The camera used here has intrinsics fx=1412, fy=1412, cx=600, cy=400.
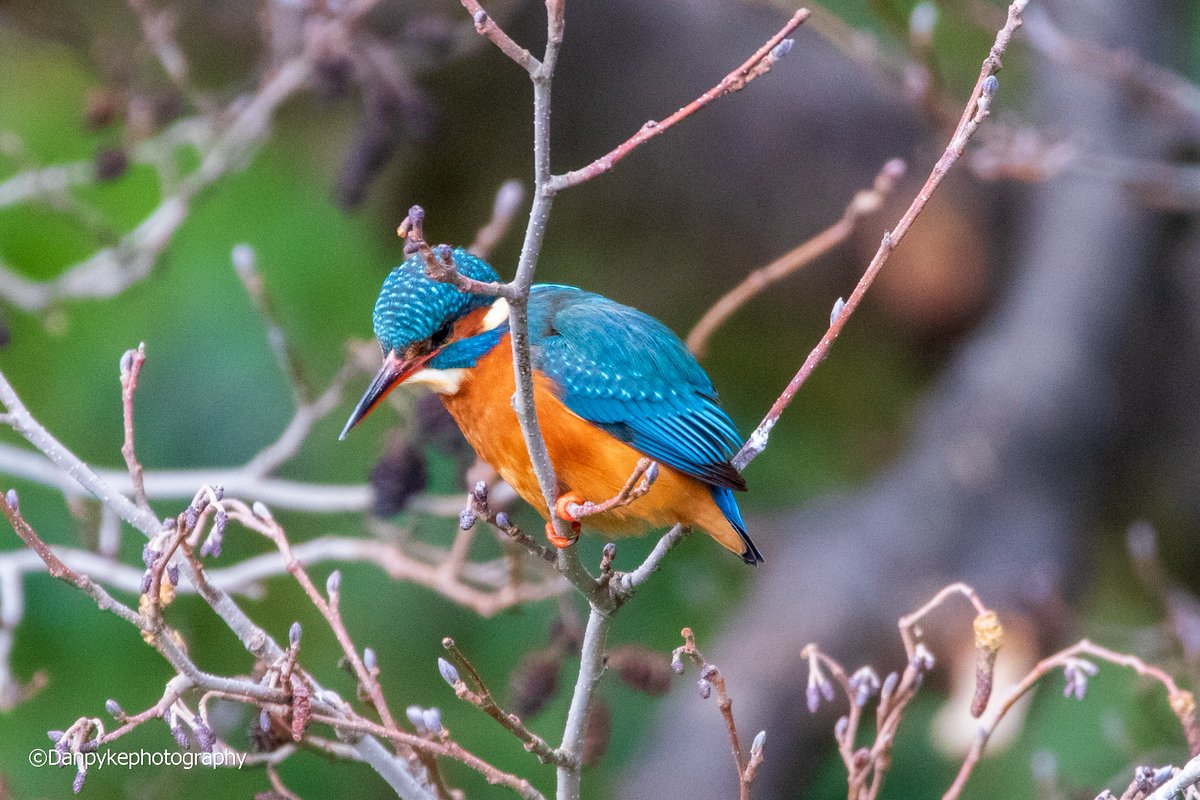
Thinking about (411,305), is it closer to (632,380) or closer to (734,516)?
(632,380)

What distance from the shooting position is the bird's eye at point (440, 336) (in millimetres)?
2271

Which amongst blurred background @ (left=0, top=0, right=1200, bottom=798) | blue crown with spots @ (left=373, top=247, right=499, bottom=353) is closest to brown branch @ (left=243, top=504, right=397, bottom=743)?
blue crown with spots @ (left=373, top=247, right=499, bottom=353)

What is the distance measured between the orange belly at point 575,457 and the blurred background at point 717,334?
151cm

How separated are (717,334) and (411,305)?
3.31 meters

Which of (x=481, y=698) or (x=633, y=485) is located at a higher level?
(x=633, y=485)

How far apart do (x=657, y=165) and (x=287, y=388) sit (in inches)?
60.0

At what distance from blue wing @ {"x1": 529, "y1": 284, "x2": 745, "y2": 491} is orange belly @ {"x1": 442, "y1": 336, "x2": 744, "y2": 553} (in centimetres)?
3

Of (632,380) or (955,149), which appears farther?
(632,380)

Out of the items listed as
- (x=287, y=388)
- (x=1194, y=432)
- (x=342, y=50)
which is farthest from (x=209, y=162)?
(x=1194, y=432)

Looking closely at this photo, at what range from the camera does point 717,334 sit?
5.41 meters

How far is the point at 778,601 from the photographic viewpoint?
454 centimetres

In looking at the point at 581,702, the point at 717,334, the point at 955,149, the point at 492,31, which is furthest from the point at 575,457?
→ the point at 717,334

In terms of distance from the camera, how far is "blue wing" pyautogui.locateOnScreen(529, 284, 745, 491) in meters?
2.34

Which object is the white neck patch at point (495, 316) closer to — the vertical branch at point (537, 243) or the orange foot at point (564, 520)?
the orange foot at point (564, 520)
